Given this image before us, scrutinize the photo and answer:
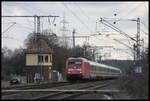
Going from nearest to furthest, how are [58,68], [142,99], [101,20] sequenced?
1. [142,99]
2. [101,20]
3. [58,68]

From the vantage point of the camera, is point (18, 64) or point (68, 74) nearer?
point (68, 74)

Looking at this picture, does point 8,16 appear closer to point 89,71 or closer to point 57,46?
point 89,71

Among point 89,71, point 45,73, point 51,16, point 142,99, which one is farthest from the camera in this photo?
point 45,73

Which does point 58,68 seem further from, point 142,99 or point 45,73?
point 142,99

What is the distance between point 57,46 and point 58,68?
1051cm

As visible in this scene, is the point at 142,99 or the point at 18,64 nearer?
the point at 142,99

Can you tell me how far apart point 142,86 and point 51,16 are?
2163 centimetres

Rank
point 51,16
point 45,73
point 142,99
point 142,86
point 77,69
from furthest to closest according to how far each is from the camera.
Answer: point 45,73, point 77,69, point 51,16, point 142,86, point 142,99

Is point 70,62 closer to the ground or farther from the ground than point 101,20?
closer to the ground

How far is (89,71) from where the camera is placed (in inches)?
1912

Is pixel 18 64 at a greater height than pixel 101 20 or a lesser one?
lesser

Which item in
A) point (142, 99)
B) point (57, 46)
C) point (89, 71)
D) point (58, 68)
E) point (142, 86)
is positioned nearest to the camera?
point (142, 99)

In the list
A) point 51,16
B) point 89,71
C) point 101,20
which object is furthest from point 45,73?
point 101,20

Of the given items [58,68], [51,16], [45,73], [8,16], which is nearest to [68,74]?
[51,16]
